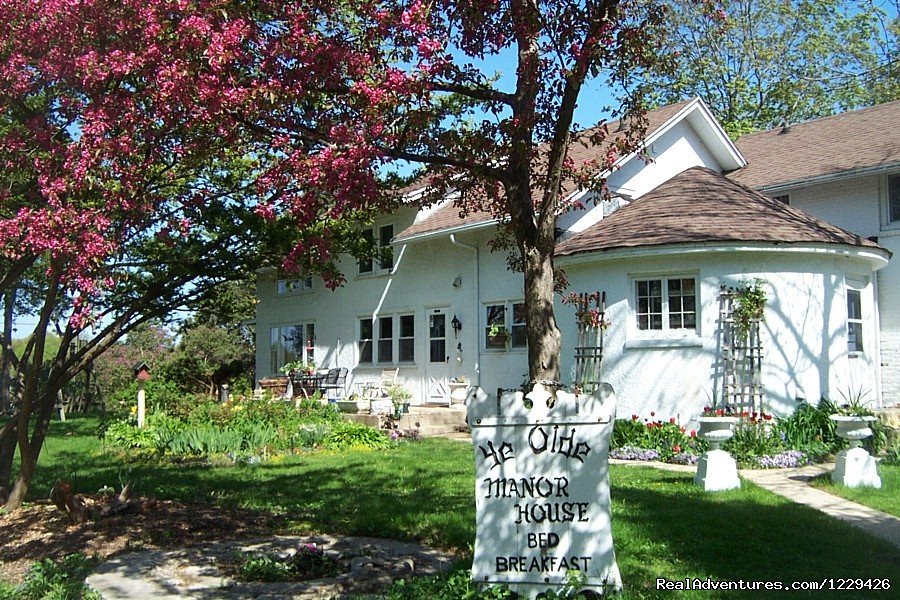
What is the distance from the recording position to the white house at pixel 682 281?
44.5 ft

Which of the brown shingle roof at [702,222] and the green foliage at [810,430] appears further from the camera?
the brown shingle roof at [702,222]

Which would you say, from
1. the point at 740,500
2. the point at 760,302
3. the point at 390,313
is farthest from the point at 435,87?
the point at 390,313

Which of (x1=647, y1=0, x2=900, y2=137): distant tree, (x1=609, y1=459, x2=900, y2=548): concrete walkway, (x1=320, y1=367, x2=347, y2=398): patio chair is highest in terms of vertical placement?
(x1=647, y1=0, x2=900, y2=137): distant tree

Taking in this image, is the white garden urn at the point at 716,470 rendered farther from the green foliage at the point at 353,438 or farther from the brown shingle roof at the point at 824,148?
the brown shingle roof at the point at 824,148

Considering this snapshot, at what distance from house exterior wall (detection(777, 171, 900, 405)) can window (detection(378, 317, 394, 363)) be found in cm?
1102

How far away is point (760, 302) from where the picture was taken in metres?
13.3

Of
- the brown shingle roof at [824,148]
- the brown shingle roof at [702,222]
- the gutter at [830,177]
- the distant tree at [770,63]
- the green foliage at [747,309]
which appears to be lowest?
the green foliage at [747,309]

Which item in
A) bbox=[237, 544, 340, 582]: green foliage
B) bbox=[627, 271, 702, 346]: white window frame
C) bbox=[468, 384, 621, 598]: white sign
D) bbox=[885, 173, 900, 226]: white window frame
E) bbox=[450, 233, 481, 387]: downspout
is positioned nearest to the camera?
bbox=[468, 384, 621, 598]: white sign

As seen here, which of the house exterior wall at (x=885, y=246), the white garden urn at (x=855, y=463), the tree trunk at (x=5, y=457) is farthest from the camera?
the house exterior wall at (x=885, y=246)

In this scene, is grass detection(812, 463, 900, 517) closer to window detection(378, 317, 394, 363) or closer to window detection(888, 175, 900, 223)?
window detection(888, 175, 900, 223)

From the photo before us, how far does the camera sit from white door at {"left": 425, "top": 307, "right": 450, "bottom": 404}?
64.2 ft

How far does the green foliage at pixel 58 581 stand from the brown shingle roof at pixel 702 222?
10.0m

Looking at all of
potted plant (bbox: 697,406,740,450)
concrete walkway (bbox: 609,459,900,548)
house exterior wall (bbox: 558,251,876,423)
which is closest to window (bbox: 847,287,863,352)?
house exterior wall (bbox: 558,251,876,423)

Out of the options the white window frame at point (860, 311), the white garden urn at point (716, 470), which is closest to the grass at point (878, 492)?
the white garden urn at point (716, 470)
